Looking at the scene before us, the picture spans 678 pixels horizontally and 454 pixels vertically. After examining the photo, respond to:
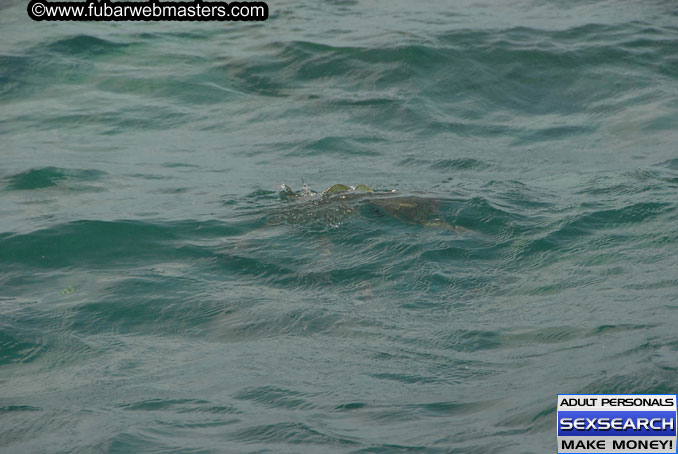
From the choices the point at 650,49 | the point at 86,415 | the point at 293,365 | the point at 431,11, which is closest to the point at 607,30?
the point at 650,49

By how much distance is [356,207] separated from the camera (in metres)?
7.16

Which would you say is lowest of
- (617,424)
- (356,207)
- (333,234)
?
(617,424)

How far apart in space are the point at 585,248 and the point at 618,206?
1.01 metres

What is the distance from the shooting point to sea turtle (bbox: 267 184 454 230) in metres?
7.05

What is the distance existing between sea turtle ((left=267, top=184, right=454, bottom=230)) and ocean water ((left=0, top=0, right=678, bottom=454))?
3 centimetres

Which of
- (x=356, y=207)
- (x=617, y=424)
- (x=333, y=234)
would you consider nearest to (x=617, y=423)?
(x=617, y=424)

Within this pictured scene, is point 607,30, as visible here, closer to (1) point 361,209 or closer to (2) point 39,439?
(1) point 361,209

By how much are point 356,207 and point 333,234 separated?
45cm

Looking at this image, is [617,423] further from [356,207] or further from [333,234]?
[356,207]

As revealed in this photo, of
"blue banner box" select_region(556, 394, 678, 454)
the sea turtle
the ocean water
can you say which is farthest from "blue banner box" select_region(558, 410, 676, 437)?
the sea turtle

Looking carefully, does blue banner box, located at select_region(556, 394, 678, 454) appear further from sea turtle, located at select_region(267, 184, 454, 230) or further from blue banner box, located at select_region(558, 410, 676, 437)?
sea turtle, located at select_region(267, 184, 454, 230)

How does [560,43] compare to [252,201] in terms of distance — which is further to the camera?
[560,43]

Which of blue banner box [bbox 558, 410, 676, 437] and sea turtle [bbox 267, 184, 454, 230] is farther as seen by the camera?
sea turtle [bbox 267, 184, 454, 230]

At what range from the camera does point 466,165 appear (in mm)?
8945
